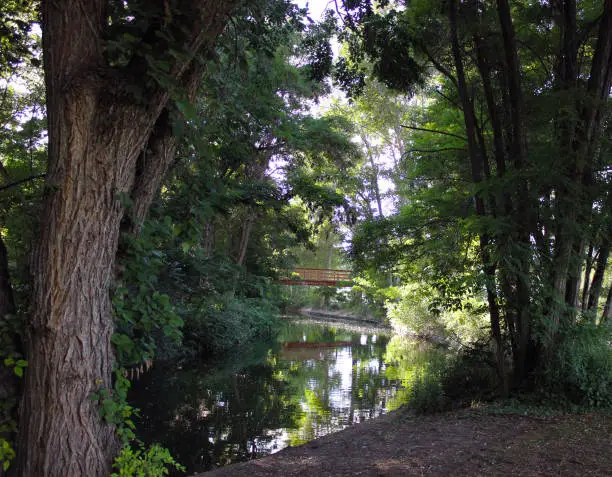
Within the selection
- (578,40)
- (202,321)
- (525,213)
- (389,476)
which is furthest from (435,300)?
(202,321)

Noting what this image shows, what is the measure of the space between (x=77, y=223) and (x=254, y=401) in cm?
772

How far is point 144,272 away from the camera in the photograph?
3281 millimetres

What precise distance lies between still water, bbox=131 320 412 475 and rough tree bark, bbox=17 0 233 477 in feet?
12.2

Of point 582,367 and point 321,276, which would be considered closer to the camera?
point 582,367

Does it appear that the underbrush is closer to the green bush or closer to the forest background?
the forest background

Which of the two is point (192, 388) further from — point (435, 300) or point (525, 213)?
point (525, 213)

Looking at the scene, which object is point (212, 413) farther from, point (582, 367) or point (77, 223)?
point (77, 223)

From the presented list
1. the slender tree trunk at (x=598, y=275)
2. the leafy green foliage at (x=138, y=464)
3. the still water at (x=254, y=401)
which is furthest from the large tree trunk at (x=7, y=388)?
the slender tree trunk at (x=598, y=275)

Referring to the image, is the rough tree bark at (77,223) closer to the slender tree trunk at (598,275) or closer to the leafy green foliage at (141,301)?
the leafy green foliage at (141,301)

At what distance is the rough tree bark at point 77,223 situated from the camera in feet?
8.86

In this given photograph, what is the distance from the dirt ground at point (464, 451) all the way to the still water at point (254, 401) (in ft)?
5.12

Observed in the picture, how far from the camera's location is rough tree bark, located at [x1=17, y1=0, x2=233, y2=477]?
270 centimetres

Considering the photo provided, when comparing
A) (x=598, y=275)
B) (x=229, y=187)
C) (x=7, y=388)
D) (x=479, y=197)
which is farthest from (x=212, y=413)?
(x=598, y=275)

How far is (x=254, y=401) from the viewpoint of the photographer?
969cm
